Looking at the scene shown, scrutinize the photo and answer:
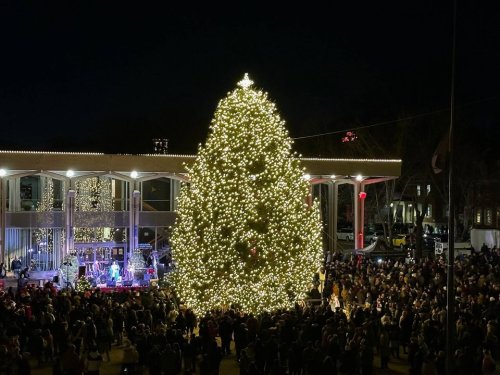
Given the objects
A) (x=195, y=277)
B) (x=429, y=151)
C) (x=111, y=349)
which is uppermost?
(x=429, y=151)

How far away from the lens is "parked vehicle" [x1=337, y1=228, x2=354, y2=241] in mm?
55959

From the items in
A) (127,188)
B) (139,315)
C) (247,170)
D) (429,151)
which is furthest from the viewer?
(429,151)

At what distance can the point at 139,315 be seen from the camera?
719 inches

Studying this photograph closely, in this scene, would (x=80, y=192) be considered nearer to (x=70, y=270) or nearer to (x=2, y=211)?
(x=2, y=211)

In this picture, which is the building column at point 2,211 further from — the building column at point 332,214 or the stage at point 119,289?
the building column at point 332,214

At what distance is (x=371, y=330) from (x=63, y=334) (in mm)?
7182

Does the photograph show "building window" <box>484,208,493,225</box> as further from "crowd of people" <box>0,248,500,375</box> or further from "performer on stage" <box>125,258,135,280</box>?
"performer on stage" <box>125,258,135,280</box>

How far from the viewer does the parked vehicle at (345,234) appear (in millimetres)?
55959

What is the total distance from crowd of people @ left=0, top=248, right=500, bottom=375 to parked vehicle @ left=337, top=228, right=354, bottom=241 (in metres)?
32.2

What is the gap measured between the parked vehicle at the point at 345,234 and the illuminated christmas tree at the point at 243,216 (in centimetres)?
3439

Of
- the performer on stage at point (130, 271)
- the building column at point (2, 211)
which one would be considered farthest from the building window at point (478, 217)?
the building column at point (2, 211)

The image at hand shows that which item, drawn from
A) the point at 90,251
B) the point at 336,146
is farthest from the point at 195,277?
the point at 336,146

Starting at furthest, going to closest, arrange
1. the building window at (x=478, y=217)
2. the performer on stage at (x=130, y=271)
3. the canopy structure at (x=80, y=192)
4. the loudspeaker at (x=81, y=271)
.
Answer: the building window at (x=478, y=217)
the canopy structure at (x=80, y=192)
the performer on stage at (x=130, y=271)
the loudspeaker at (x=81, y=271)

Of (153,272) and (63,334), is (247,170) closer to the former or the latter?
(63,334)
